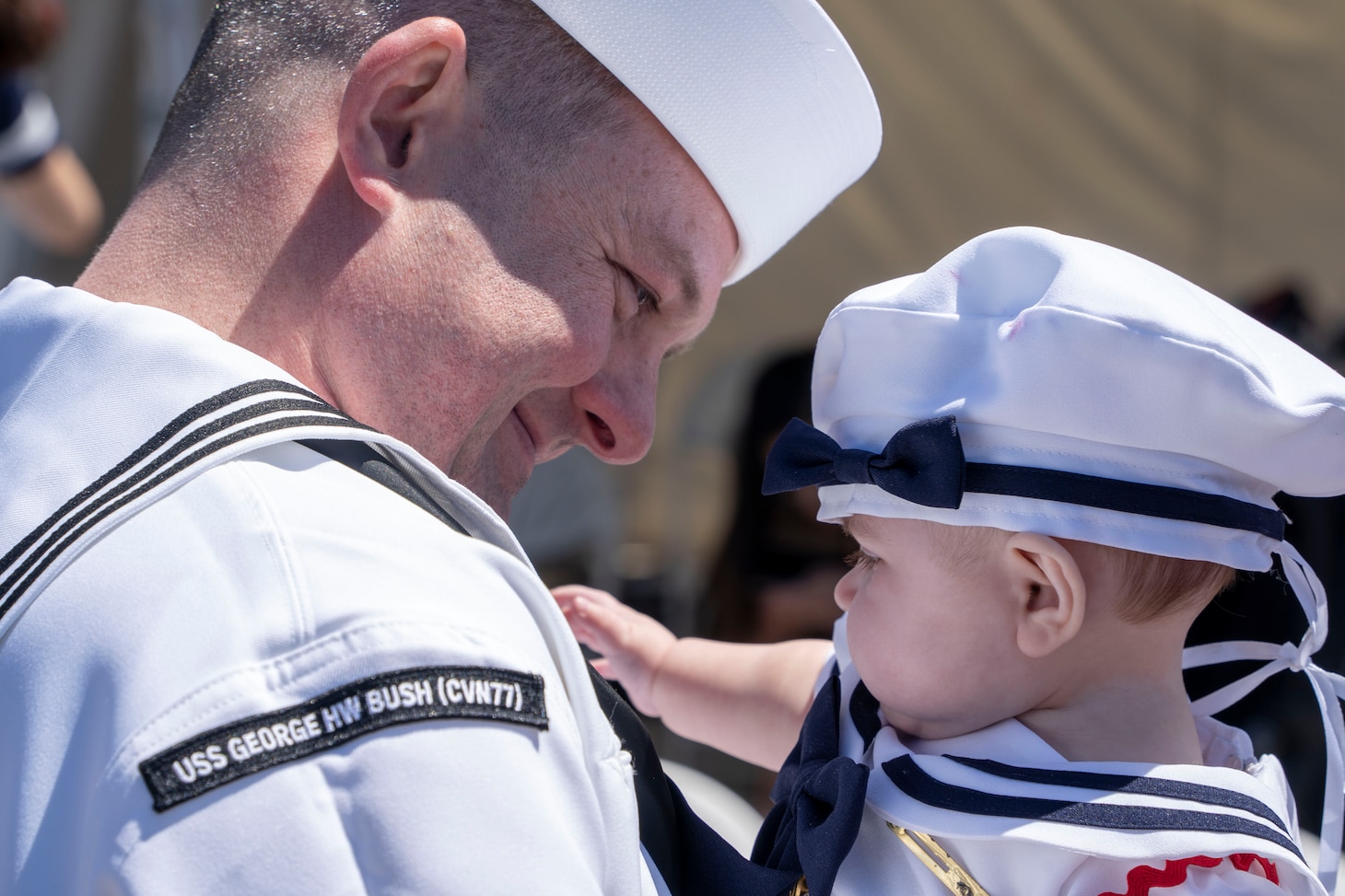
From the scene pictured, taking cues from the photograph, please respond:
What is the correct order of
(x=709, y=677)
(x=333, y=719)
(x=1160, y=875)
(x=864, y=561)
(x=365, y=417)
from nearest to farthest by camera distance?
(x=333, y=719) → (x=1160, y=875) → (x=365, y=417) → (x=864, y=561) → (x=709, y=677)

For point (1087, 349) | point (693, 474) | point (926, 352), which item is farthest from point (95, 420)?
point (693, 474)

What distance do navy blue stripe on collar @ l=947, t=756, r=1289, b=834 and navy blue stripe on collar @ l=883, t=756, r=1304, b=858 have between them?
2 centimetres

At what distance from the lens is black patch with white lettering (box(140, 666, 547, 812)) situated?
86 centimetres

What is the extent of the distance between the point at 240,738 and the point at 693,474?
4.54 metres

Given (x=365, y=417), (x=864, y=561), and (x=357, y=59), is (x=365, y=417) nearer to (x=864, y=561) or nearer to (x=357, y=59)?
(x=357, y=59)

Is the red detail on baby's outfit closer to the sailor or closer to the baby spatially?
the baby

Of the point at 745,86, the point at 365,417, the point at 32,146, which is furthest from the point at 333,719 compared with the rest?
the point at 32,146

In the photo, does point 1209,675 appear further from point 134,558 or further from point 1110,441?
point 134,558

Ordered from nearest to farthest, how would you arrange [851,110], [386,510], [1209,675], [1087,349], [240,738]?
[240,738]
[386,510]
[1087,349]
[851,110]
[1209,675]

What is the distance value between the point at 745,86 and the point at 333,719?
1.01 m

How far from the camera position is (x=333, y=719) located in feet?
2.97

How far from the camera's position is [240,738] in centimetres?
88

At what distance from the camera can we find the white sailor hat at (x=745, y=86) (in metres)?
1.49

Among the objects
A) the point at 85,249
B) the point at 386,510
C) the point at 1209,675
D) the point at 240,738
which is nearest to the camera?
the point at 240,738
